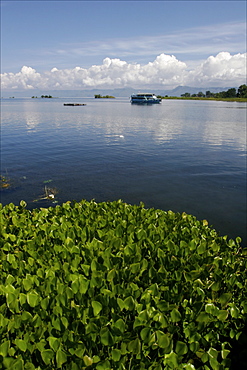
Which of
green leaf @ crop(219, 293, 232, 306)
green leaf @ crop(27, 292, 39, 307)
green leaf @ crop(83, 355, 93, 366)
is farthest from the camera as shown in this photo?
green leaf @ crop(219, 293, 232, 306)

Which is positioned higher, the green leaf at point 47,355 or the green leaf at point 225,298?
the green leaf at point 225,298

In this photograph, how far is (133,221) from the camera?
5883mm

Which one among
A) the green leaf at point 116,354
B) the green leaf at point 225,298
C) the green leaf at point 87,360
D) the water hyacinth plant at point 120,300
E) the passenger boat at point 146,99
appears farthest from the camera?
the passenger boat at point 146,99

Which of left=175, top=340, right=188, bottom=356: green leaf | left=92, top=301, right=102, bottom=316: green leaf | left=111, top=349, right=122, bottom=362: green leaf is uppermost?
left=92, top=301, right=102, bottom=316: green leaf

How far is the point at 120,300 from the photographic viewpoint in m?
3.39

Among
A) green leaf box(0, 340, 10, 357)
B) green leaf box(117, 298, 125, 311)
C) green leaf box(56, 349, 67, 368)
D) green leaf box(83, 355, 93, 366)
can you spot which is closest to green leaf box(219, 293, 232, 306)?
green leaf box(117, 298, 125, 311)

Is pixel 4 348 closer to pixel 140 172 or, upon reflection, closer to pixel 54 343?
pixel 54 343

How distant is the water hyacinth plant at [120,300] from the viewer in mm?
3074

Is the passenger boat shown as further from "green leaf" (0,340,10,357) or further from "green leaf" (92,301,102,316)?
"green leaf" (0,340,10,357)

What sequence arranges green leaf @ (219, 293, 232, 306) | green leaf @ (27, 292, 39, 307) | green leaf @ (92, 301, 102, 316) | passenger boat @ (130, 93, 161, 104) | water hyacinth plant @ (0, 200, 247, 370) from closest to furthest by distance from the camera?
water hyacinth plant @ (0, 200, 247, 370) → green leaf @ (92, 301, 102, 316) → green leaf @ (27, 292, 39, 307) → green leaf @ (219, 293, 232, 306) → passenger boat @ (130, 93, 161, 104)

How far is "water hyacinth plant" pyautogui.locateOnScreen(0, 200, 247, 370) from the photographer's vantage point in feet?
10.1

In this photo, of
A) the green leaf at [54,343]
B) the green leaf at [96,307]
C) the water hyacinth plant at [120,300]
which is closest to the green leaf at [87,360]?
the water hyacinth plant at [120,300]

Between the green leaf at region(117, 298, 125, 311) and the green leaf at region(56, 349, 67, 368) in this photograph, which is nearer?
the green leaf at region(56, 349, 67, 368)

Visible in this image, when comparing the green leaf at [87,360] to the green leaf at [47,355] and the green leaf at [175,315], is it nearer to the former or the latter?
the green leaf at [47,355]
